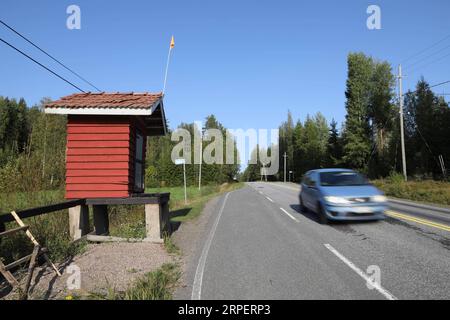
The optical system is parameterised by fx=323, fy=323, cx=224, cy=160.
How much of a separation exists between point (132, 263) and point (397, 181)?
86.4 feet

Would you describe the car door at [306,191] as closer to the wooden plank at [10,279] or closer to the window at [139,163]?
the window at [139,163]

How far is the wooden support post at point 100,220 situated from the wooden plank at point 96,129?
2.32 metres

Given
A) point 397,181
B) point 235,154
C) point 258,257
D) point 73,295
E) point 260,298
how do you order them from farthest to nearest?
1. point 235,154
2. point 397,181
3. point 258,257
4. point 73,295
5. point 260,298

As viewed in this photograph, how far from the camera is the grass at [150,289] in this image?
468 cm

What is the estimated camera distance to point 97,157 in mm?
9250

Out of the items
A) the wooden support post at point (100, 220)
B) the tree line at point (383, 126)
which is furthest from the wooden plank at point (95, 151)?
the tree line at point (383, 126)

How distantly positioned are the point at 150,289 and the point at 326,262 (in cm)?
331

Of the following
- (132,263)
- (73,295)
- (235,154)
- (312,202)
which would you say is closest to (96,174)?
(132,263)

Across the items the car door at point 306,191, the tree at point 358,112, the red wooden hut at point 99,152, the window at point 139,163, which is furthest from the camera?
the tree at point 358,112

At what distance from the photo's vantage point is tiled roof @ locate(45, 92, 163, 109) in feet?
29.5

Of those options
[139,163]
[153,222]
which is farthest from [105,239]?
[139,163]

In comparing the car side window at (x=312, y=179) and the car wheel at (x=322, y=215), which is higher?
the car side window at (x=312, y=179)

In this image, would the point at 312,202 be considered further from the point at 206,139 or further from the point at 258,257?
the point at 206,139

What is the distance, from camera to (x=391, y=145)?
47.3m
